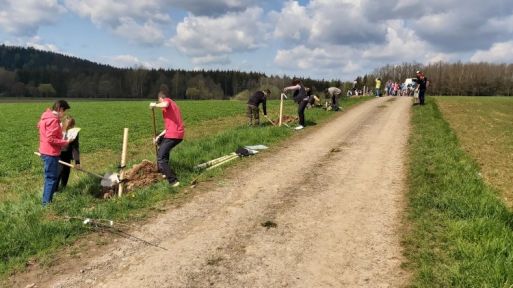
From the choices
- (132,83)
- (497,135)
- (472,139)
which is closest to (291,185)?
(472,139)

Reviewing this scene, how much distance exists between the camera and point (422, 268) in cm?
546

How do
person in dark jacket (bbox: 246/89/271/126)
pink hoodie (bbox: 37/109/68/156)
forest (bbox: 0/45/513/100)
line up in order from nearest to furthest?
pink hoodie (bbox: 37/109/68/156) → person in dark jacket (bbox: 246/89/271/126) → forest (bbox: 0/45/513/100)

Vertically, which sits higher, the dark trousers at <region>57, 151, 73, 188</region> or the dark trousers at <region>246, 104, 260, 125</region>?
the dark trousers at <region>246, 104, 260, 125</region>

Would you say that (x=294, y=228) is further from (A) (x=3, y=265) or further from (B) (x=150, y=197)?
(A) (x=3, y=265)

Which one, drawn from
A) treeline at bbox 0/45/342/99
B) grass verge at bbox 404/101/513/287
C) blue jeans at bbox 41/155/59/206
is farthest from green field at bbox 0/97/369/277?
treeline at bbox 0/45/342/99

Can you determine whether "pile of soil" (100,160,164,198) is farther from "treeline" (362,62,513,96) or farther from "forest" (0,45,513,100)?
"forest" (0,45,513,100)

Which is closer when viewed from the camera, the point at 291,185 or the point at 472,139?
the point at 291,185

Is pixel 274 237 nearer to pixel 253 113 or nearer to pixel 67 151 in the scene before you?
pixel 67 151

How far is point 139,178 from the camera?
10.1 meters

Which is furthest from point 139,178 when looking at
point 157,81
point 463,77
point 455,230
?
point 157,81

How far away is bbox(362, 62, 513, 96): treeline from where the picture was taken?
296 ft

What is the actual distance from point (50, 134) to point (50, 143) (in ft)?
0.61

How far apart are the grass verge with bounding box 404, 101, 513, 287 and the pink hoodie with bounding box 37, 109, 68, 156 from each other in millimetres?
6852

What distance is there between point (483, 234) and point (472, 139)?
11718mm
